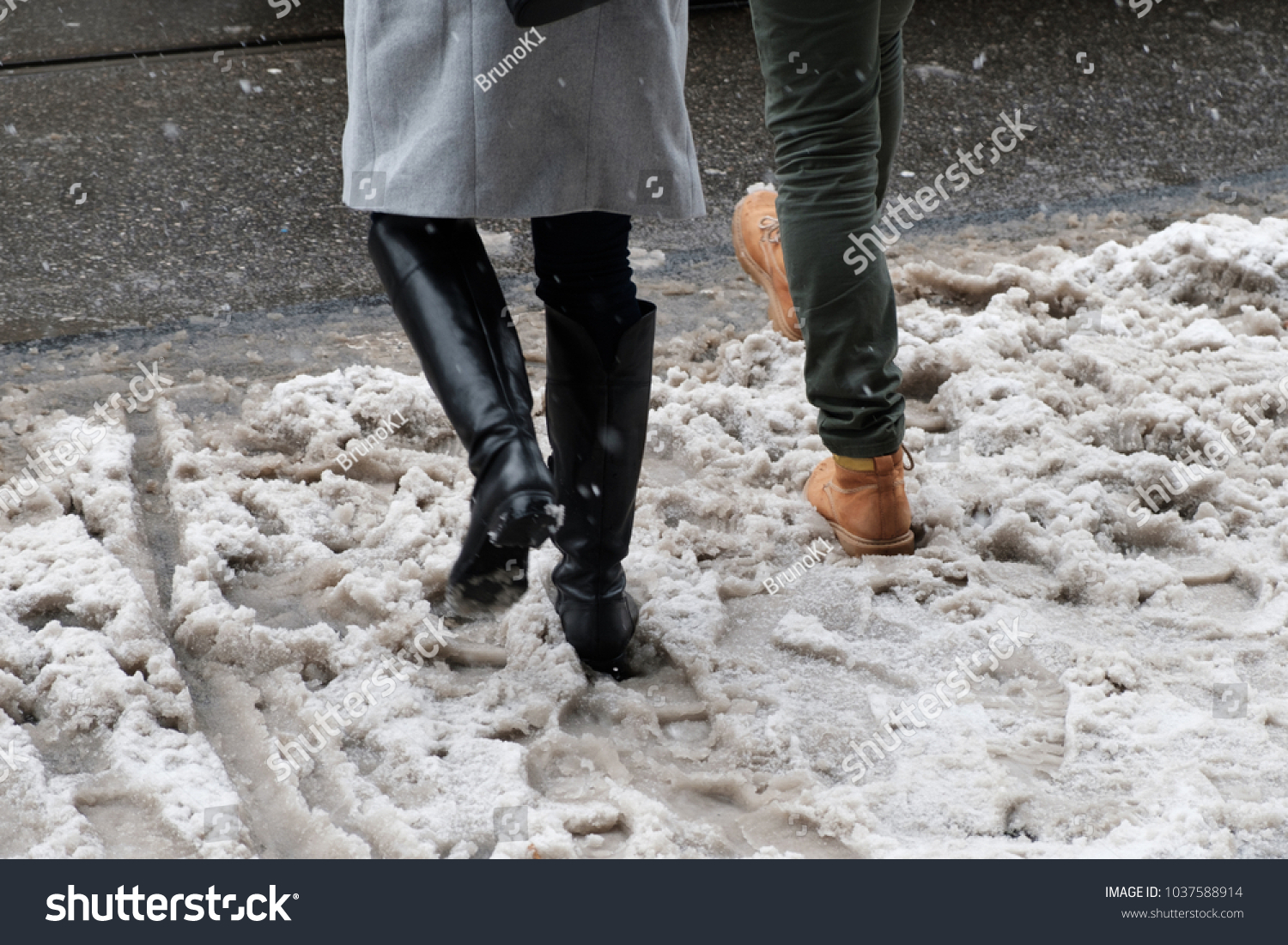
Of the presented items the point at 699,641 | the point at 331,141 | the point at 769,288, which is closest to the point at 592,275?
the point at 699,641

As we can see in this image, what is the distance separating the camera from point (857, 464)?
6.17 ft

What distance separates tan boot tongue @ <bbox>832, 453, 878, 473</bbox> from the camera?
187 cm

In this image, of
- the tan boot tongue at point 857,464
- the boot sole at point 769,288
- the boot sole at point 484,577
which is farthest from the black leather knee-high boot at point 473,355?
the boot sole at point 769,288

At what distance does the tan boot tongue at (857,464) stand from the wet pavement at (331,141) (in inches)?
38.1

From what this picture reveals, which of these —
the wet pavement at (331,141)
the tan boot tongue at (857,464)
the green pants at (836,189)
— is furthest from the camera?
the wet pavement at (331,141)

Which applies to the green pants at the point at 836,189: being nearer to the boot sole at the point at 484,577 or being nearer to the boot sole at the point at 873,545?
the boot sole at the point at 873,545

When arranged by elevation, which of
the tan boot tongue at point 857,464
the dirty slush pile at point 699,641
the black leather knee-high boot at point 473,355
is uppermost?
the black leather knee-high boot at point 473,355

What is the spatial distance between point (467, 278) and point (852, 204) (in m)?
0.60

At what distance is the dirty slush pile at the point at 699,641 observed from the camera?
1.37 metres

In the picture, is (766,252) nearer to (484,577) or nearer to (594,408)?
(594,408)

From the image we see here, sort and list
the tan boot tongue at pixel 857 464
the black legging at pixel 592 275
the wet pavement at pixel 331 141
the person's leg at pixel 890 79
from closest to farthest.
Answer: the black legging at pixel 592 275
the person's leg at pixel 890 79
the tan boot tongue at pixel 857 464
the wet pavement at pixel 331 141

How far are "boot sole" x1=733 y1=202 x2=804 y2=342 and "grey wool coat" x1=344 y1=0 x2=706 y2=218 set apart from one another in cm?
108

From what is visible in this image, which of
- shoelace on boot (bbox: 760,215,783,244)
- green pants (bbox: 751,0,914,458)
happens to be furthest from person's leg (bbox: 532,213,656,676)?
shoelace on boot (bbox: 760,215,783,244)
